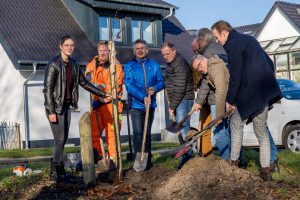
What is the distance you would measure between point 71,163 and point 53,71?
78.7 inches

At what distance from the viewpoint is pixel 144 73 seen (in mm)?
9539

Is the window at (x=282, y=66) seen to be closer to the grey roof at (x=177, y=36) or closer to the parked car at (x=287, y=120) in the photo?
the grey roof at (x=177, y=36)

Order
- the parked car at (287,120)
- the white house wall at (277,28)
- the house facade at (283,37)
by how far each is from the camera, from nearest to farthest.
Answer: the parked car at (287,120)
the house facade at (283,37)
the white house wall at (277,28)

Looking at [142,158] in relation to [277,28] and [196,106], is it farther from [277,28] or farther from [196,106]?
[277,28]

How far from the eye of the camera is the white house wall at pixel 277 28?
46.9 meters

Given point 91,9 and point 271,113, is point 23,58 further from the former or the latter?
point 271,113

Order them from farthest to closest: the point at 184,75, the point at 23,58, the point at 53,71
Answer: the point at 23,58
the point at 184,75
the point at 53,71

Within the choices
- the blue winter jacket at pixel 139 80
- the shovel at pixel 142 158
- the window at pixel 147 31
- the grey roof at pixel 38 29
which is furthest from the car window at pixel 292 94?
the window at pixel 147 31

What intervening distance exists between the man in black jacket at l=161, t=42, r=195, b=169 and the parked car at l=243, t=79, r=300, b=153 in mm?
4994

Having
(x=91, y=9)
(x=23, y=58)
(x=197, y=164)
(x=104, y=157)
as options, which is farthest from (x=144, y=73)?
(x=91, y=9)

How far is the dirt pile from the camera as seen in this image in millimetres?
6430

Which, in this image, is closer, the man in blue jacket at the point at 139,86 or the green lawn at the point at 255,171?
the green lawn at the point at 255,171

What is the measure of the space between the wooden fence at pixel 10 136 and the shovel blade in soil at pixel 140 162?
44.7ft

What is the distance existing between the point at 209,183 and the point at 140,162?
7.74 ft
